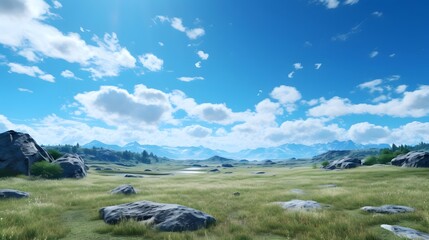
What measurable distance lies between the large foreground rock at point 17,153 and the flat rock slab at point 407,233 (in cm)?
6458

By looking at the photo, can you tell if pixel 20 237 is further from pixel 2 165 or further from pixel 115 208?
pixel 2 165

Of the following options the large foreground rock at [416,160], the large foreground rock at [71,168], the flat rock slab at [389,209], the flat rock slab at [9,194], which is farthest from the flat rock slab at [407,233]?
the large foreground rock at [416,160]

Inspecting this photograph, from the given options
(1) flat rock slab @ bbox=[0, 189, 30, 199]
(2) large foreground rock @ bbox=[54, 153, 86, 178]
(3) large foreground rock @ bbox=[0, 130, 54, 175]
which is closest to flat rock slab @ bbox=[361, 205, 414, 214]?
(1) flat rock slab @ bbox=[0, 189, 30, 199]

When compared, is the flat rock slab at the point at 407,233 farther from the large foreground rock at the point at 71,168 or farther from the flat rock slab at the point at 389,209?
the large foreground rock at the point at 71,168

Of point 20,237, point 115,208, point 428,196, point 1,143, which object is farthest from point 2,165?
point 428,196

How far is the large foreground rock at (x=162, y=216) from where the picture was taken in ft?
56.0

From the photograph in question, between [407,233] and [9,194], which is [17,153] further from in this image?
[407,233]

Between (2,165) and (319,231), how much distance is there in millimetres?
63870

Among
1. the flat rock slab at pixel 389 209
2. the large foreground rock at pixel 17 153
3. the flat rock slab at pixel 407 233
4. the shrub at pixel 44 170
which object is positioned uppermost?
the large foreground rock at pixel 17 153

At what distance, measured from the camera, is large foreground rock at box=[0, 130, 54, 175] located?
61.7m

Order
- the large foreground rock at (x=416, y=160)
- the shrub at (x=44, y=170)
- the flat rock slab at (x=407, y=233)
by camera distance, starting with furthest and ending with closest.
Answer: the large foreground rock at (x=416, y=160)
the shrub at (x=44, y=170)
the flat rock slab at (x=407, y=233)

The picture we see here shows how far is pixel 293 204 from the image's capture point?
2448cm

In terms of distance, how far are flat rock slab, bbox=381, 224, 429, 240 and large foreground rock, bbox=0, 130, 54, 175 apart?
64575mm

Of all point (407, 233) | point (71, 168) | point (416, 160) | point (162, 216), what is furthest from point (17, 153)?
point (416, 160)
